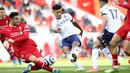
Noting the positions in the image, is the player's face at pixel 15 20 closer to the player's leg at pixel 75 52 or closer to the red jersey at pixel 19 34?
the red jersey at pixel 19 34

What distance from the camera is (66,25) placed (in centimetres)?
1280

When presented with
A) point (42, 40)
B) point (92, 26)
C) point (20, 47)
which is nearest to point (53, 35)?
point (42, 40)

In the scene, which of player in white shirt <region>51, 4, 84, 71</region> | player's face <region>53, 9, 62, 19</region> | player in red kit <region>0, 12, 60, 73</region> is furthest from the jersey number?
player in red kit <region>0, 12, 60, 73</region>

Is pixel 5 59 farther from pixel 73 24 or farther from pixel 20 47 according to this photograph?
pixel 20 47

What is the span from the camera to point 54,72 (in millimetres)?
10469

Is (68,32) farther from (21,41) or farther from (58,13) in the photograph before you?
(21,41)

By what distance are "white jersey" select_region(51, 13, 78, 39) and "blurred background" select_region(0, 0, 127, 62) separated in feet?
34.0

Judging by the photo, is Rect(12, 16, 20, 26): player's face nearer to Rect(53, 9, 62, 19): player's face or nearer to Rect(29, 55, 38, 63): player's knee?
Rect(29, 55, 38, 63): player's knee

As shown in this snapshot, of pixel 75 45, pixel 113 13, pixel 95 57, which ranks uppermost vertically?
pixel 113 13

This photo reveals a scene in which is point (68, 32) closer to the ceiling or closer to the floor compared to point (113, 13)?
closer to the floor

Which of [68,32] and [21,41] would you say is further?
[68,32]

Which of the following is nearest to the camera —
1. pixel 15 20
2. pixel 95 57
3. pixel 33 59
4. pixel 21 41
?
pixel 33 59

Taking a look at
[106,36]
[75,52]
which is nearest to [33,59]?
[75,52]

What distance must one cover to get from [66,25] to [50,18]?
11101mm
